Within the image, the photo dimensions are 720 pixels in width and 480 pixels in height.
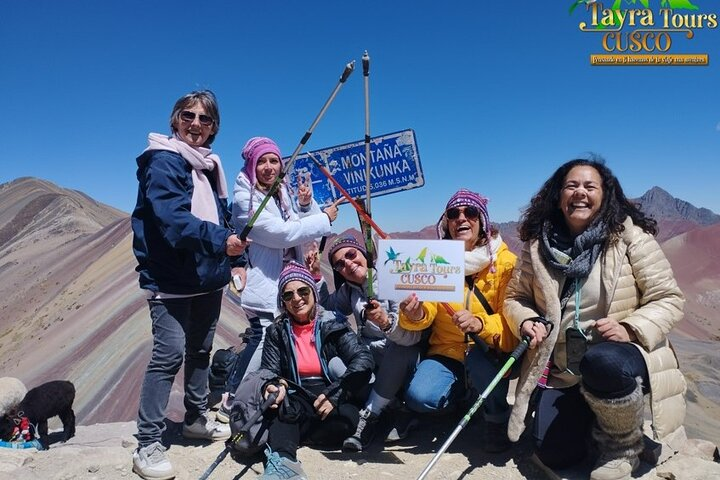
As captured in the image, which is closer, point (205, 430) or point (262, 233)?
point (262, 233)

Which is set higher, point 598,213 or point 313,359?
point 598,213

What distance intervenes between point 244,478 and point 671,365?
2.53 meters

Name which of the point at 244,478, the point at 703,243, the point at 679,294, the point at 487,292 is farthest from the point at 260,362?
the point at 703,243

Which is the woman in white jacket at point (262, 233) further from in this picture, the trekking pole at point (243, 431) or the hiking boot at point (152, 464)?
the hiking boot at point (152, 464)

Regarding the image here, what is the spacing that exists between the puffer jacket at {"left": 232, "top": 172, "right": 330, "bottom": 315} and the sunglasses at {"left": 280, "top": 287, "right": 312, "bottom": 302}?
23cm

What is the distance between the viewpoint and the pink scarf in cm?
305

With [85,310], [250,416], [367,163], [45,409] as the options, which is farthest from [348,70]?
[85,310]

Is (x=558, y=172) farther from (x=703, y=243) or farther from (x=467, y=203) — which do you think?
(x=703, y=243)

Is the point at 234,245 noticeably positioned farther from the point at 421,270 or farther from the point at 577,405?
the point at 577,405

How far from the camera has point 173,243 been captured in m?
2.83

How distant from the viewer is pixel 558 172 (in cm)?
316

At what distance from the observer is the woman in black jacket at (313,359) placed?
10.8 ft

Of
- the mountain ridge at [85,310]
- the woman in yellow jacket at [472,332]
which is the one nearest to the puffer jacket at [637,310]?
the woman in yellow jacket at [472,332]

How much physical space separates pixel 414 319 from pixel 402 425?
0.89 metres
